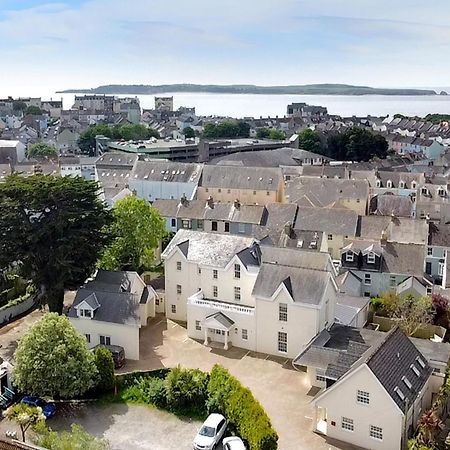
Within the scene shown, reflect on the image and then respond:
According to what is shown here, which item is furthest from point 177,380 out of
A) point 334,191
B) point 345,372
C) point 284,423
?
point 334,191

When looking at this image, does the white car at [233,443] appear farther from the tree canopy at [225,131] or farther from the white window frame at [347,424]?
the tree canopy at [225,131]

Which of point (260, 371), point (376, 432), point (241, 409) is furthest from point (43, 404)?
point (376, 432)

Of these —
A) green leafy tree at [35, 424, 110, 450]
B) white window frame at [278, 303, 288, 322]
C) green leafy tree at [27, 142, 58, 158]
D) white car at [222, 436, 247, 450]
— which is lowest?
white car at [222, 436, 247, 450]

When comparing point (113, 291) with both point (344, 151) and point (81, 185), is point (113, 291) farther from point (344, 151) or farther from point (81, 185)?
point (344, 151)

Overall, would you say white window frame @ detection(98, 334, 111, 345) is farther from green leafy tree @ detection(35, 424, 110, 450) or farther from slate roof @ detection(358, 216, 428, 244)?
slate roof @ detection(358, 216, 428, 244)

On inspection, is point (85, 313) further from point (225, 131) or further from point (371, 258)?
point (225, 131)

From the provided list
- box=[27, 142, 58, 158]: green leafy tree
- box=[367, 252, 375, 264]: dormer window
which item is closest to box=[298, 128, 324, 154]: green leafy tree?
box=[27, 142, 58, 158]: green leafy tree
